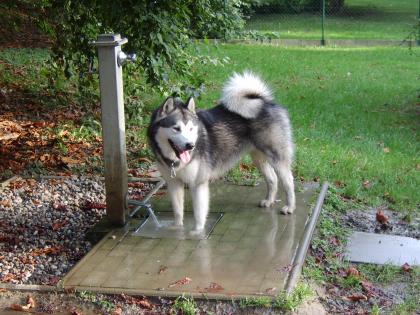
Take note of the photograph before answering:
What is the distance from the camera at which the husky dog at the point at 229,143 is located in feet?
17.3

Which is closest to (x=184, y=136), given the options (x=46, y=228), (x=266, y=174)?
(x=266, y=174)

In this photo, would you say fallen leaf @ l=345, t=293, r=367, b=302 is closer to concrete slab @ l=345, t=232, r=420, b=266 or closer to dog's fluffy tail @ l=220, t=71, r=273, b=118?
concrete slab @ l=345, t=232, r=420, b=266

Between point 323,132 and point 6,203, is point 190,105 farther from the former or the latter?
point 323,132

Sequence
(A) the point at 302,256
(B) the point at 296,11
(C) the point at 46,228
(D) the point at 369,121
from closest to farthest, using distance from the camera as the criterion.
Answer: (A) the point at 302,256 → (C) the point at 46,228 → (D) the point at 369,121 → (B) the point at 296,11

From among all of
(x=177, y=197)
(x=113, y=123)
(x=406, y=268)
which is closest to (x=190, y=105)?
(x=113, y=123)

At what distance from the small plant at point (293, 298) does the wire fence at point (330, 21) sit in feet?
49.4

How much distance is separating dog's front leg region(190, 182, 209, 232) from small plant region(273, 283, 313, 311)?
1.25m

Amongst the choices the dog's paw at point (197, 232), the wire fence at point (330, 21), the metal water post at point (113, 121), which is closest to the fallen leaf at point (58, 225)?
the metal water post at point (113, 121)

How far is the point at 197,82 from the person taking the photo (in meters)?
7.61

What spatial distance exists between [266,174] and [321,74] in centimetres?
791

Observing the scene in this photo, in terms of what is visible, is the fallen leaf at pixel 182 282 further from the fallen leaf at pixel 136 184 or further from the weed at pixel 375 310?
the fallen leaf at pixel 136 184

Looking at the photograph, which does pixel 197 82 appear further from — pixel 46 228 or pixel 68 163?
pixel 46 228

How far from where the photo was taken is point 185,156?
16.9ft

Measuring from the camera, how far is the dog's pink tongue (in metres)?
5.13
